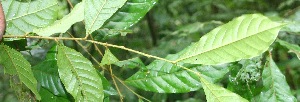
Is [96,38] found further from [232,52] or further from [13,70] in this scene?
[232,52]

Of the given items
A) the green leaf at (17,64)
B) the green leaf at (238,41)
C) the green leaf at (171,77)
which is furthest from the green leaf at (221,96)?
the green leaf at (17,64)

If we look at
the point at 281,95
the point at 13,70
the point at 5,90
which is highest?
the point at 13,70

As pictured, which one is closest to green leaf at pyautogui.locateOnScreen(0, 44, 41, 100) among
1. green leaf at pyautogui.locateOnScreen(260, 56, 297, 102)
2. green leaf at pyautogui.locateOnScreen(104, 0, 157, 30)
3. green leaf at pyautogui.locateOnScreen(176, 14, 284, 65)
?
green leaf at pyautogui.locateOnScreen(104, 0, 157, 30)

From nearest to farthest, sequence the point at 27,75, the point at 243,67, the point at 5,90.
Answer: the point at 27,75
the point at 243,67
the point at 5,90

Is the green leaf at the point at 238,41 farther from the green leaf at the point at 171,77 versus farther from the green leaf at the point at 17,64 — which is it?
the green leaf at the point at 17,64

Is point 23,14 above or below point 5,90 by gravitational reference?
above

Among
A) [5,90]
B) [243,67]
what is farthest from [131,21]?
[5,90]

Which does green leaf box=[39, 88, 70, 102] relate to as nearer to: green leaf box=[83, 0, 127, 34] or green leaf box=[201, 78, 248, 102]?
green leaf box=[83, 0, 127, 34]
